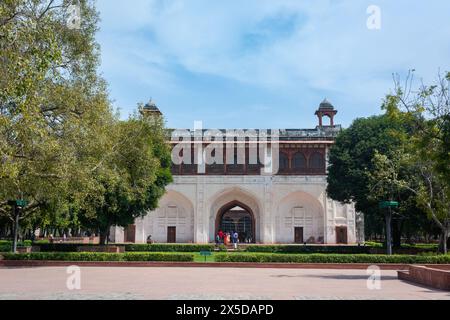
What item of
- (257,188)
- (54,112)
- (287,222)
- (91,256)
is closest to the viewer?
(54,112)

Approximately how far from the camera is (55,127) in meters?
15.3

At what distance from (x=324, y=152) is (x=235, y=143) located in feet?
26.2

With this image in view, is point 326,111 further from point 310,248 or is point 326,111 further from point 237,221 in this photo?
point 310,248

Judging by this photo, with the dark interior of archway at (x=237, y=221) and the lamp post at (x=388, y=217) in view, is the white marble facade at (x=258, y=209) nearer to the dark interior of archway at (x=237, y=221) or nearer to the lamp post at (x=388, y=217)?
the dark interior of archway at (x=237, y=221)

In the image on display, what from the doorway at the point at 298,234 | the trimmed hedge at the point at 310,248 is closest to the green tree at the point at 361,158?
the trimmed hedge at the point at 310,248

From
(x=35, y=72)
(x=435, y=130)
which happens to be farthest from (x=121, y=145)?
(x=435, y=130)

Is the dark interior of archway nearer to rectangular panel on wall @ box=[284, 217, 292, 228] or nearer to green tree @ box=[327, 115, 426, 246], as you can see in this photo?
rectangular panel on wall @ box=[284, 217, 292, 228]

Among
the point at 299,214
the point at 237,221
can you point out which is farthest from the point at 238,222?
the point at 299,214

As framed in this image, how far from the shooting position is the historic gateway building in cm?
4219

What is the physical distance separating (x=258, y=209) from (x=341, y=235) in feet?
25.6

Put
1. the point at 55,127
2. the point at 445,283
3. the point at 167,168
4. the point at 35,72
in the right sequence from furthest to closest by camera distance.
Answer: the point at 167,168 < the point at 55,127 < the point at 445,283 < the point at 35,72

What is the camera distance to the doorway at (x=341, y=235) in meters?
42.4

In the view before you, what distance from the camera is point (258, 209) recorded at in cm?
4359
